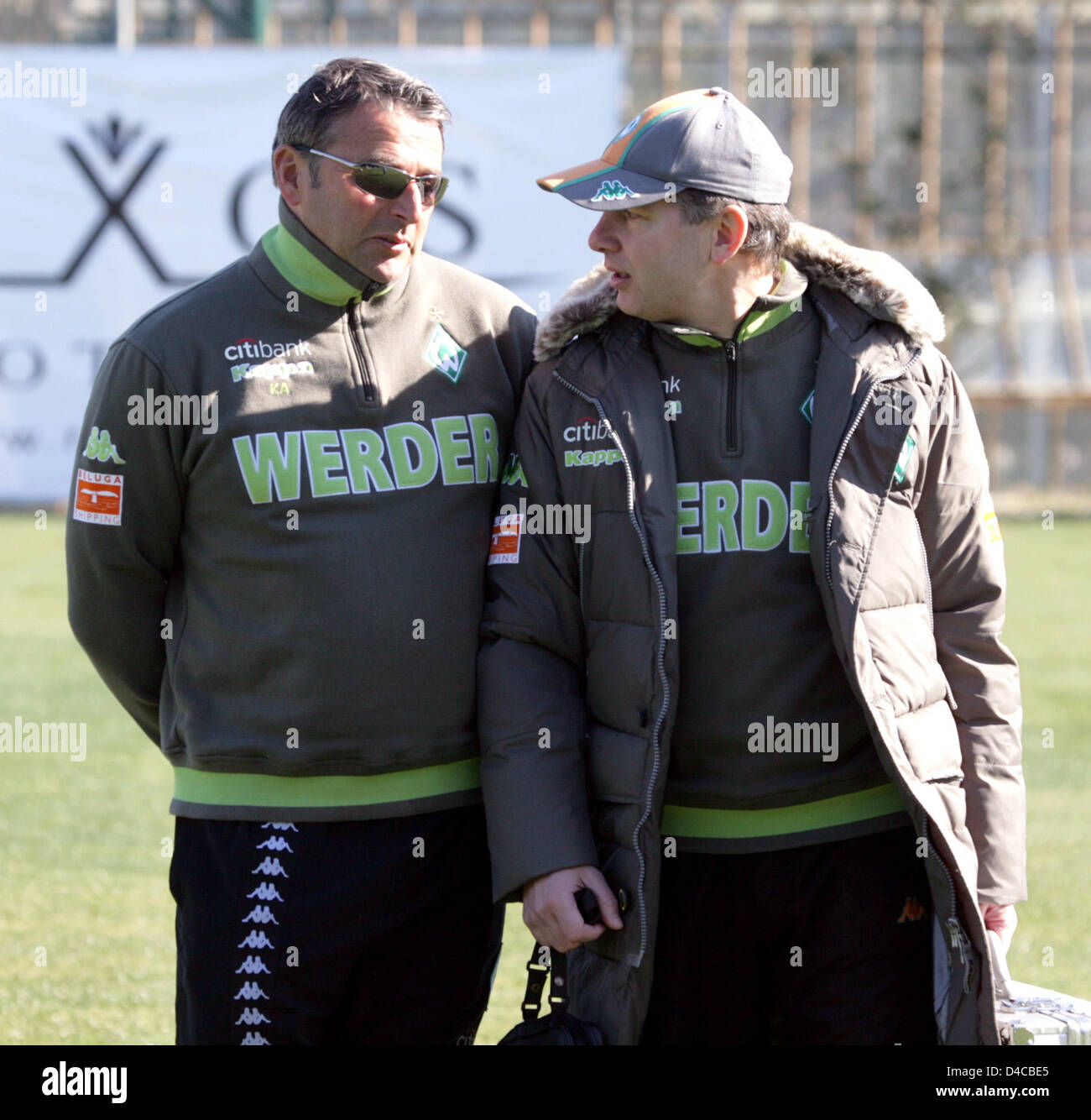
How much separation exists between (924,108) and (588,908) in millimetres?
19760

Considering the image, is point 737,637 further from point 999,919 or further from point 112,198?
point 112,198

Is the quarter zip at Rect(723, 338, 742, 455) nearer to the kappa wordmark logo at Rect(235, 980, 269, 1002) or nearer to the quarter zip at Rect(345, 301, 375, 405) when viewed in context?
the quarter zip at Rect(345, 301, 375, 405)

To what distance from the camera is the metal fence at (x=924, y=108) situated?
19984 mm

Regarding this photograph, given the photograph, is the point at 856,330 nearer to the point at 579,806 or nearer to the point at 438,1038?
the point at 579,806

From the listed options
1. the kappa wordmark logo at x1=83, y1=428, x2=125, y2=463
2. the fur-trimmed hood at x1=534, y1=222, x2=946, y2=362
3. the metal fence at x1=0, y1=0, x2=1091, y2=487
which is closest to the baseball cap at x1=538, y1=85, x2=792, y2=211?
the fur-trimmed hood at x1=534, y1=222, x2=946, y2=362

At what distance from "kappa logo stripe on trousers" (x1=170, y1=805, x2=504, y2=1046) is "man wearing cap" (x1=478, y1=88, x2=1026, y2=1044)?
18 cm

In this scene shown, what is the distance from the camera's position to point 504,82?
15.5m

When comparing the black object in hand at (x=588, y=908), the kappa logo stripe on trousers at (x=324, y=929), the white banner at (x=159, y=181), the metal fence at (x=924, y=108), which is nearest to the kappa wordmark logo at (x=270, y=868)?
the kappa logo stripe on trousers at (x=324, y=929)

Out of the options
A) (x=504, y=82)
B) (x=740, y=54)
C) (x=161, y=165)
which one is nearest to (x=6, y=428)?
(x=161, y=165)

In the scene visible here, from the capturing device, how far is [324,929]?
271cm

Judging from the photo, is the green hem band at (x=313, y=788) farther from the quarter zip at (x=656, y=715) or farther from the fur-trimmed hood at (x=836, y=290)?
the fur-trimmed hood at (x=836, y=290)

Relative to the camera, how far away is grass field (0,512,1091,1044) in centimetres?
441

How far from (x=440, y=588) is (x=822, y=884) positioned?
784 millimetres
